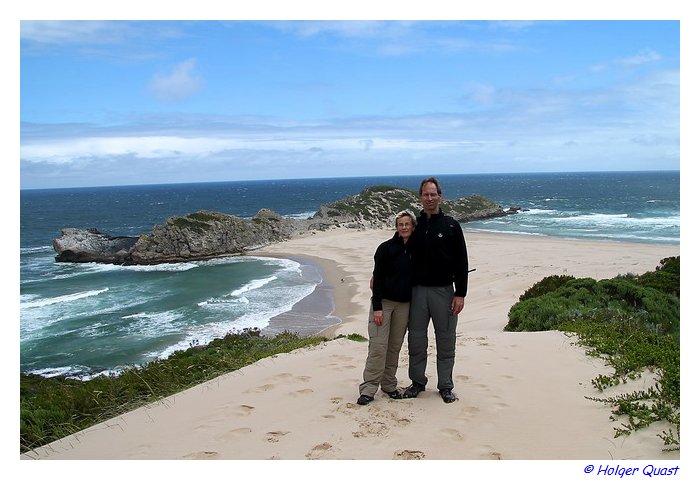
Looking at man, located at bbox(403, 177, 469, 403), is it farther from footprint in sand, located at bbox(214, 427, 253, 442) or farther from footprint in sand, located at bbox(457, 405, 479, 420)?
footprint in sand, located at bbox(214, 427, 253, 442)

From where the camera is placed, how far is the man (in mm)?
5098

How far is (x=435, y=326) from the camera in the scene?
529 centimetres

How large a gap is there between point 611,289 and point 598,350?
18.9ft

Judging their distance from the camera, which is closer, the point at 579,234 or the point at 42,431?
the point at 42,431

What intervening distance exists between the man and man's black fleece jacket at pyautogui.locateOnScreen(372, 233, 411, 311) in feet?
0.35

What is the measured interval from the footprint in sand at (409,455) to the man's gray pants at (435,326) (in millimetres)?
1309

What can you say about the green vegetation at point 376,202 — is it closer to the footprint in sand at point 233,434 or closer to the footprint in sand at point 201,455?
the footprint in sand at point 233,434

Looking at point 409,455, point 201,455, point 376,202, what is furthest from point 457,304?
point 376,202

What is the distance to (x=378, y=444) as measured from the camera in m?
4.37

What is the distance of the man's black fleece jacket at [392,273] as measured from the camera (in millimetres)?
5199

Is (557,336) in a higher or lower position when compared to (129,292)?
higher

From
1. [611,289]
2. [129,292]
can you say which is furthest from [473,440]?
[129,292]

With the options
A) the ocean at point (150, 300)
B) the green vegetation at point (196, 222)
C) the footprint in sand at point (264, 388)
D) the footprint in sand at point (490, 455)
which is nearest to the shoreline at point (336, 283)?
the ocean at point (150, 300)

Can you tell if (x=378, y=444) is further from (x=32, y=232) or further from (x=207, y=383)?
(x=32, y=232)
